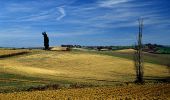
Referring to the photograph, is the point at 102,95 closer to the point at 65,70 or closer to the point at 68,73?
the point at 68,73

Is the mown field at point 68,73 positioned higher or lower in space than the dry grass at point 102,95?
higher

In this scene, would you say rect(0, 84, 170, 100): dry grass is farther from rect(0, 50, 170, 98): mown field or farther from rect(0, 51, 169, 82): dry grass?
rect(0, 51, 169, 82): dry grass

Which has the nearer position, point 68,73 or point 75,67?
point 68,73

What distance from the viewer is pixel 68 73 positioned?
2023 inches

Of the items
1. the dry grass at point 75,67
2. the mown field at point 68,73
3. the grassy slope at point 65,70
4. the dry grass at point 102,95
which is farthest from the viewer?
the dry grass at point 75,67

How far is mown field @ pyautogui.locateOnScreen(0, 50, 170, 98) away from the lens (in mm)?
39281

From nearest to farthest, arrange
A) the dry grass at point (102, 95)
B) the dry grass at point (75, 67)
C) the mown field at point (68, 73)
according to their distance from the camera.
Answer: the dry grass at point (102, 95) < the mown field at point (68, 73) < the dry grass at point (75, 67)

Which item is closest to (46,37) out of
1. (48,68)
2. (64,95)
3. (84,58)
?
(84,58)

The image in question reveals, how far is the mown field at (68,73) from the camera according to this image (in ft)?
129

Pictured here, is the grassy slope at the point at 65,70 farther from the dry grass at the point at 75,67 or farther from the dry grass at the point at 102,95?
the dry grass at the point at 102,95

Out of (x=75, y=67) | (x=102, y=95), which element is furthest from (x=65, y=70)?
(x=102, y=95)

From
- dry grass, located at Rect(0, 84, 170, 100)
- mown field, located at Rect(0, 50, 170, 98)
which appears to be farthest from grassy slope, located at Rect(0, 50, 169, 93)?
dry grass, located at Rect(0, 84, 170, 100)

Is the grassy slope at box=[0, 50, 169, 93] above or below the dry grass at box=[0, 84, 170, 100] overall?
above

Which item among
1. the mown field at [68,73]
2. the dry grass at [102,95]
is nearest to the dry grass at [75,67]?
the mown field at [68,73]
